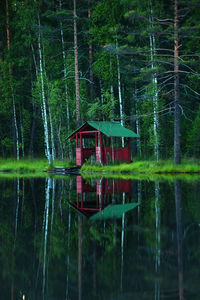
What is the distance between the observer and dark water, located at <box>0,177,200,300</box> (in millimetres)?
5133

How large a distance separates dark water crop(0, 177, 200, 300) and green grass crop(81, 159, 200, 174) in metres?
14.4

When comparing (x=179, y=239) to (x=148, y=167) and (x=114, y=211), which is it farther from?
(x=148, y=167)

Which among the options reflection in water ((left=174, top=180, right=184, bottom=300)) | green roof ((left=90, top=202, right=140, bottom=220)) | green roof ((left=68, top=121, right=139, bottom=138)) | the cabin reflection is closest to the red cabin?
green roof ((left=68, top=121, right=139, bottom=138))

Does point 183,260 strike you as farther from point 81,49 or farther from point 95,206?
point 81,49

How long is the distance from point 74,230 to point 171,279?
3752 mm

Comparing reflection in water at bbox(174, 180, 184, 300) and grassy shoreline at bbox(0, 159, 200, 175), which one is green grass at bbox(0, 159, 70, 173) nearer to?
grassy shoreline at bbox(0, 159, 200, 175)

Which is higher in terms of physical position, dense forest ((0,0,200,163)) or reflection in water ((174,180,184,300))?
dense forest ((0,0,200,163))

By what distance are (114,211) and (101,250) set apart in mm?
4392

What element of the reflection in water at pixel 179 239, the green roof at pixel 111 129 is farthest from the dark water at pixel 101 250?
the green roof at pixel 111 129

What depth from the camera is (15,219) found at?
10.6m

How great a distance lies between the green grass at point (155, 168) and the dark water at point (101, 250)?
47.3ft

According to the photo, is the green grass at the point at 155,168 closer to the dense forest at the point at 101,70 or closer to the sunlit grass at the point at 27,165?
the dense forest at the point at 101,70

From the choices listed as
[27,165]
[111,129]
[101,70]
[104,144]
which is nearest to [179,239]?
[111,129]

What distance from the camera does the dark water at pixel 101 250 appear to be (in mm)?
5133
